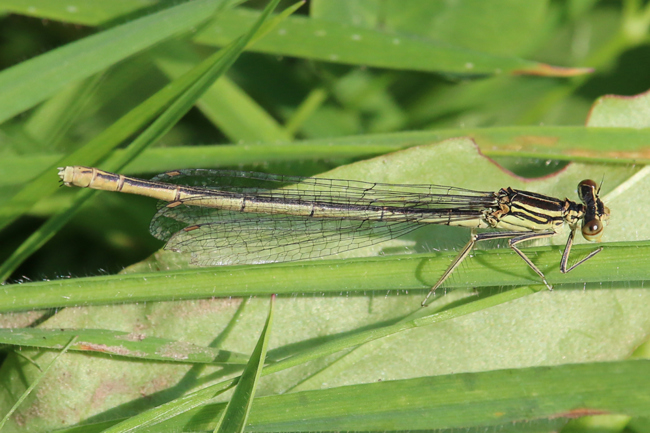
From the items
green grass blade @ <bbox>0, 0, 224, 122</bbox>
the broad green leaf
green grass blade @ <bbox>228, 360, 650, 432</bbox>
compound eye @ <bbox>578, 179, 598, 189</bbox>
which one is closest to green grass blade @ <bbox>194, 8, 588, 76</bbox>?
green grass blade @ <bbox>0, 0, 224, 122</bbox>

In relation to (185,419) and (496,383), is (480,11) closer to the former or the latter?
(496,383)

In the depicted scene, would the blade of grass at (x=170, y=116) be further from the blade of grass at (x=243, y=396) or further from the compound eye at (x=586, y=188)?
the compound eye at (x=586, y=188)

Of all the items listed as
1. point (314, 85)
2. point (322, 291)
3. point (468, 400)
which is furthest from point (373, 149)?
point (314, 85)

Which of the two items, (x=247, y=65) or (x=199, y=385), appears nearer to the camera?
(x=199, y=385)

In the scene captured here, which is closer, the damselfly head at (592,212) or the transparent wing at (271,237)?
the damselfly head at (592,212)

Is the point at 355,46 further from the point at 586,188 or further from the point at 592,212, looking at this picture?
the point at 592,212

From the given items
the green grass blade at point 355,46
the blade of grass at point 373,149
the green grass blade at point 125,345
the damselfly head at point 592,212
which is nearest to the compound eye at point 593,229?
the damselfly head at point 592,212

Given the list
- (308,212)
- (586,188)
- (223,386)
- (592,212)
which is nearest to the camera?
(223,386)

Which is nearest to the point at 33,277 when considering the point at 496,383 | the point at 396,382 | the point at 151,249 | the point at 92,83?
the point at 151,249
